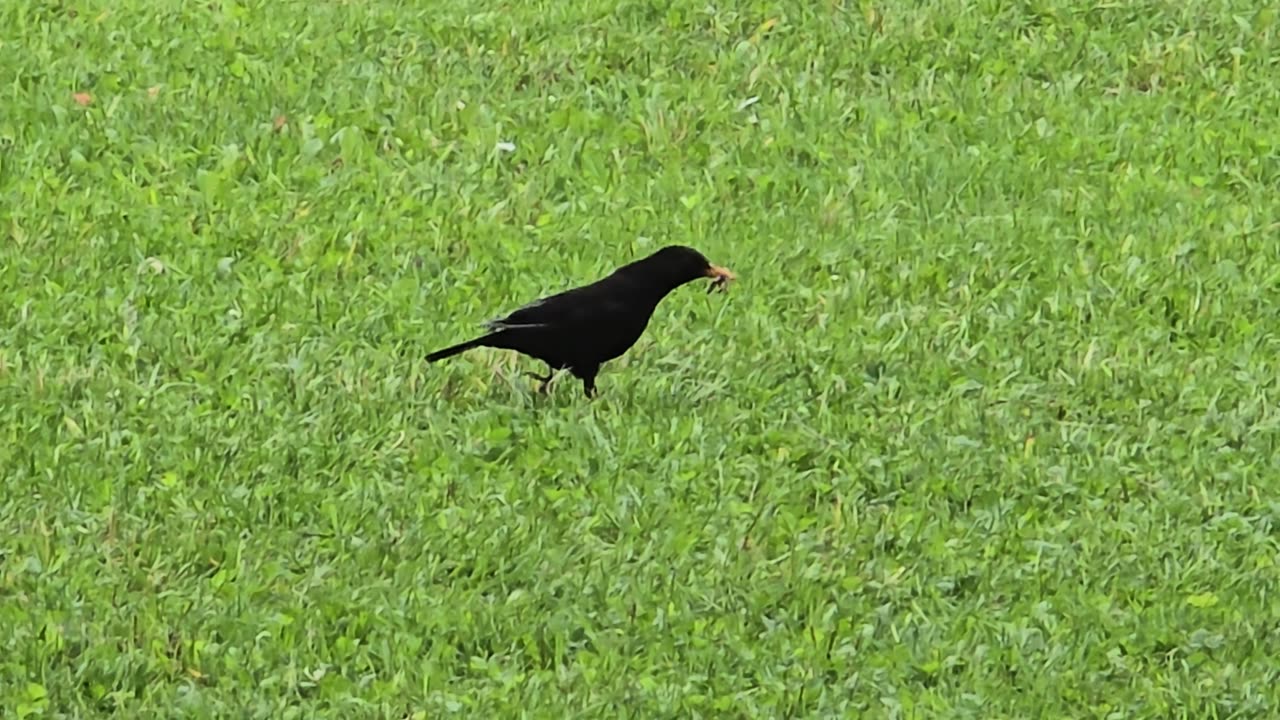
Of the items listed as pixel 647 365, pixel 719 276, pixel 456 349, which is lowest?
pixel 647 365

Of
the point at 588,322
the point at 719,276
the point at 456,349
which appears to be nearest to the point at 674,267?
the point at 719,276

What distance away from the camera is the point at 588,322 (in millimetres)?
7523

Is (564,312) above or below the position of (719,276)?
above

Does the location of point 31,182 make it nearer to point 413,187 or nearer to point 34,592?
point 413,187

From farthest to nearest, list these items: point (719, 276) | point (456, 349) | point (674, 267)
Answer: point (719, 276) → point (674, 267) → point (456, 349)

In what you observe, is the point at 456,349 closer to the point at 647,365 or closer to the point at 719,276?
the point at 647,365

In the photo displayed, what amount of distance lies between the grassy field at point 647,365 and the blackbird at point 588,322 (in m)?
0.14

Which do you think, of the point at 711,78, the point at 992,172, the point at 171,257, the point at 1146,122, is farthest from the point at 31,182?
the point at 1146,122

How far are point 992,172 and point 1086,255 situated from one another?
82 cm

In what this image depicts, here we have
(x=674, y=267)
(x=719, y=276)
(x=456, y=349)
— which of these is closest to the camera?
(x=456, y=349)

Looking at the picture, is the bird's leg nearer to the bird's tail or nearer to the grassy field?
the grassy field

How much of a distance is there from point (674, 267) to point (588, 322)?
1.50 ft

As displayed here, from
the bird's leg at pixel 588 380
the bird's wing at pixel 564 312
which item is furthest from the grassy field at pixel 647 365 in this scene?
the bird's wing at pixel 564 312

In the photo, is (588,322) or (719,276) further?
(719,276)
